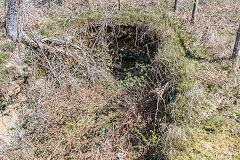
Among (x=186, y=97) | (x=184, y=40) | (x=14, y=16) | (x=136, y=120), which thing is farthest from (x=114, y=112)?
(x=14, y=16)

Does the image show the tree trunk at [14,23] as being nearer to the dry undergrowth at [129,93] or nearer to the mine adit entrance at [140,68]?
the dry undergrowth at [129,93]

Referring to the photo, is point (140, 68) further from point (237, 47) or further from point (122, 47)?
point (237, 47)

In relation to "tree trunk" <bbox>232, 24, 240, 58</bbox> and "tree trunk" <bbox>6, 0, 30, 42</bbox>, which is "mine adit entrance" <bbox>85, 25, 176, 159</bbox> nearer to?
"tree trunk" <bbox>232, 24, 240, 58</bbox>

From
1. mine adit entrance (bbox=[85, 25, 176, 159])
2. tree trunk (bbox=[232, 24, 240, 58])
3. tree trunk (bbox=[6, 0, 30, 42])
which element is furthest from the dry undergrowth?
tree trunk (bbox=[6, 0, 30, 42])

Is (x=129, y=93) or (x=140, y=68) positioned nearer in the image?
(x=129, y=93)

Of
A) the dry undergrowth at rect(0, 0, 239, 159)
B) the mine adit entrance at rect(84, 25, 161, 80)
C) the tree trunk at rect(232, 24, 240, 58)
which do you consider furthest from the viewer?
the mine adit entrance at rect(84, 25, 161, 80)

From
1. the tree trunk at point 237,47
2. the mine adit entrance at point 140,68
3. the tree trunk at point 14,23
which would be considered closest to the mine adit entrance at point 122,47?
the mine adit entrance at point 140,68

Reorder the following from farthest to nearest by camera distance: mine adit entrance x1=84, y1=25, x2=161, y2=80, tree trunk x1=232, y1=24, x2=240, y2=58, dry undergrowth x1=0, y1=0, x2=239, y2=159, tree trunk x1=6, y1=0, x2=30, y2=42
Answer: mine adit entrance x1=84, y1=25, x2=161, y2=80, tree trunk x1=6, y1=0, x2=30, y2=42, tree trunk x1=232, y1=24, x2=240, y2=58, dry undergrowth x1=0, y1=0, x2=239, y2=159

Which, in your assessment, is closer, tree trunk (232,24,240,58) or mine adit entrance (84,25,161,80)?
tree trunk (232,24,240,58)

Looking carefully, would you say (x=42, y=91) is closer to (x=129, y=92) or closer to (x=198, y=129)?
(x=129, y=92)

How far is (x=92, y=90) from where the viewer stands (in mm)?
5027

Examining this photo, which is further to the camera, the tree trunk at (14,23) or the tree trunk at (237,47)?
the tree trunk at (14,23)

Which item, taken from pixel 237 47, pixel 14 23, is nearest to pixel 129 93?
pixel 237 47

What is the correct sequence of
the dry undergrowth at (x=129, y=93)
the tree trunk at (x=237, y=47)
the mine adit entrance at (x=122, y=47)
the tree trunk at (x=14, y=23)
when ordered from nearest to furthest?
the dry undergrowth at (x=129, y=93) < the tree trunk at (x=237, y=47) < the tree trunk at (x=14, y=23) < the mine adit entrance at (x=122, y=47)
